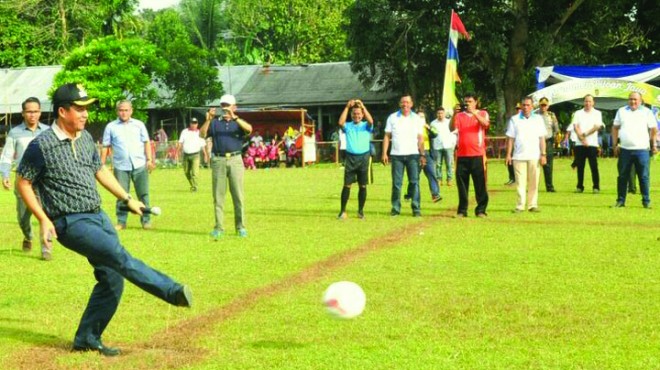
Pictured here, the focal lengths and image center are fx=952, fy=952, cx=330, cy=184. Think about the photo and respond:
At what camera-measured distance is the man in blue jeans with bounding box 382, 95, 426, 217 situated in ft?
53.9

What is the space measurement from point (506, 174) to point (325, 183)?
19.1 ft

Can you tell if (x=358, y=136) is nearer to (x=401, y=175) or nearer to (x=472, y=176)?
(x=401, y=175)

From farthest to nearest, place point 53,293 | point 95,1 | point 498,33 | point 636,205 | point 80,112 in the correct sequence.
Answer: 1. point 95,1
2. point 498,33
3. point 636,205
4. point 53,293
5. point 80,112

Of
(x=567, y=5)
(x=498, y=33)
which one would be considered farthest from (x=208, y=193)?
(x=567, y=5)

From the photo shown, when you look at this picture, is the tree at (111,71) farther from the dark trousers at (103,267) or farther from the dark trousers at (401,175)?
the dark trousers at (103,267)

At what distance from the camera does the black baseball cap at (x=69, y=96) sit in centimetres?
675

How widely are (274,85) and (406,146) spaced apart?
127 feet

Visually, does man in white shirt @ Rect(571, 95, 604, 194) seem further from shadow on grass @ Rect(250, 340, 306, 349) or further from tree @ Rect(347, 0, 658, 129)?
tree @ Rect(347, 0, 658, 129)

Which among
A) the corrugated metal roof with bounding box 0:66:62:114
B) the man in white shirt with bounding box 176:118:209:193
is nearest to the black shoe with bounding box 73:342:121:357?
the man in white shirt with bounding box 176:118:209:193

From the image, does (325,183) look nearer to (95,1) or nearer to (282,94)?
(282,94)

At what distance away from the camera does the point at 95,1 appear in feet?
194

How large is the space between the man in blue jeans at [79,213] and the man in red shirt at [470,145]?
9.70 metres

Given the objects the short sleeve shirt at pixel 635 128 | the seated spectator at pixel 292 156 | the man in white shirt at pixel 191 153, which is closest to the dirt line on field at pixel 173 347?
the short sleeve shirt at pixel 635 128

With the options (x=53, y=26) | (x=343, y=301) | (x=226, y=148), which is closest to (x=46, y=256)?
(x=226, y=148)
